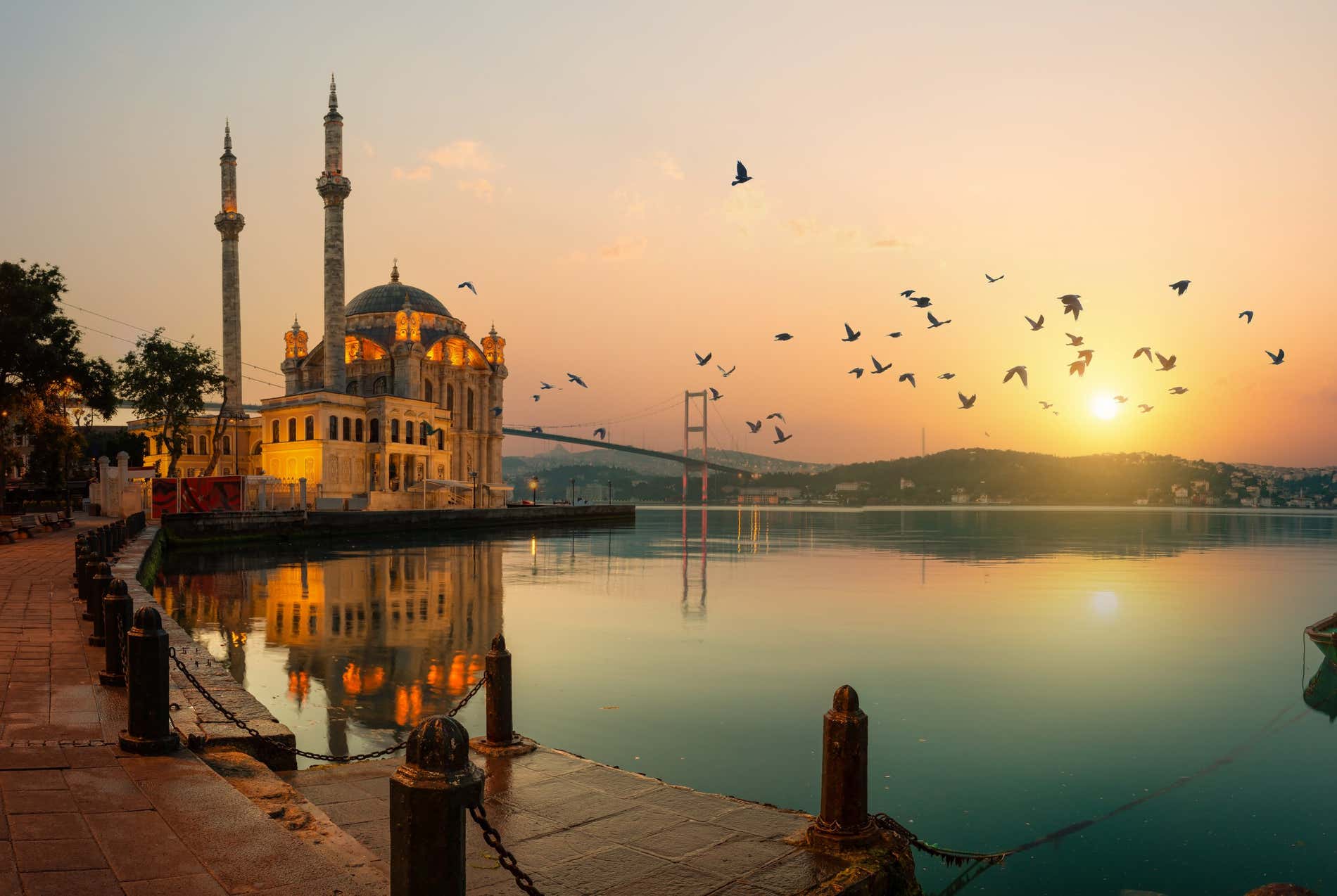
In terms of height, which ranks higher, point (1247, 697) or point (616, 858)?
point (616, 858)

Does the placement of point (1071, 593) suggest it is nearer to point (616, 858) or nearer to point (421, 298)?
point (616, 858)

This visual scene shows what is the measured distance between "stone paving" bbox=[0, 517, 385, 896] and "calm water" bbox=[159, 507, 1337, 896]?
3.01m

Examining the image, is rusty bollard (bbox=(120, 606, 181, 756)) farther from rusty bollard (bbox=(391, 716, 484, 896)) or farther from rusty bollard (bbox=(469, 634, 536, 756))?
rusty bollard (bbox=(391, 716, 484, 896))

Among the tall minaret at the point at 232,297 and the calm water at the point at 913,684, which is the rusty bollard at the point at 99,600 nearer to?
the calm water at the point at 913,684

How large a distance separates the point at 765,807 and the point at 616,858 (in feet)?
4.76

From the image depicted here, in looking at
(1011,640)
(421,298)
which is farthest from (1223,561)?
(421,298)

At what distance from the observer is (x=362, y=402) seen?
60781 millimetres

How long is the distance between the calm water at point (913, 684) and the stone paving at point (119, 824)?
9.89 ft

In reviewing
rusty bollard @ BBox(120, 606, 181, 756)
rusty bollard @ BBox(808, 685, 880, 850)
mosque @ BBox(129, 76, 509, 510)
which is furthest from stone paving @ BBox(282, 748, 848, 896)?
mosque @ BBox(129, 76, 509, 510)

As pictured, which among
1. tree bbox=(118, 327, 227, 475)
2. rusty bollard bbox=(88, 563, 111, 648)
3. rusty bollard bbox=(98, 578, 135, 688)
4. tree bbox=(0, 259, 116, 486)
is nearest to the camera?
rusty bollard bbox=(98, 578, 135, 688)

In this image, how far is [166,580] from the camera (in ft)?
80.4

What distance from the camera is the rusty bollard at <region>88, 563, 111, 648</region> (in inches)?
377

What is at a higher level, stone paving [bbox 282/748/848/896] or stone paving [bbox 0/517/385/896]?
stone paving [bbox 0/517/385/896]

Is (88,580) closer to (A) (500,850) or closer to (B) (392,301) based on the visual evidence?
(A) (500,850)
